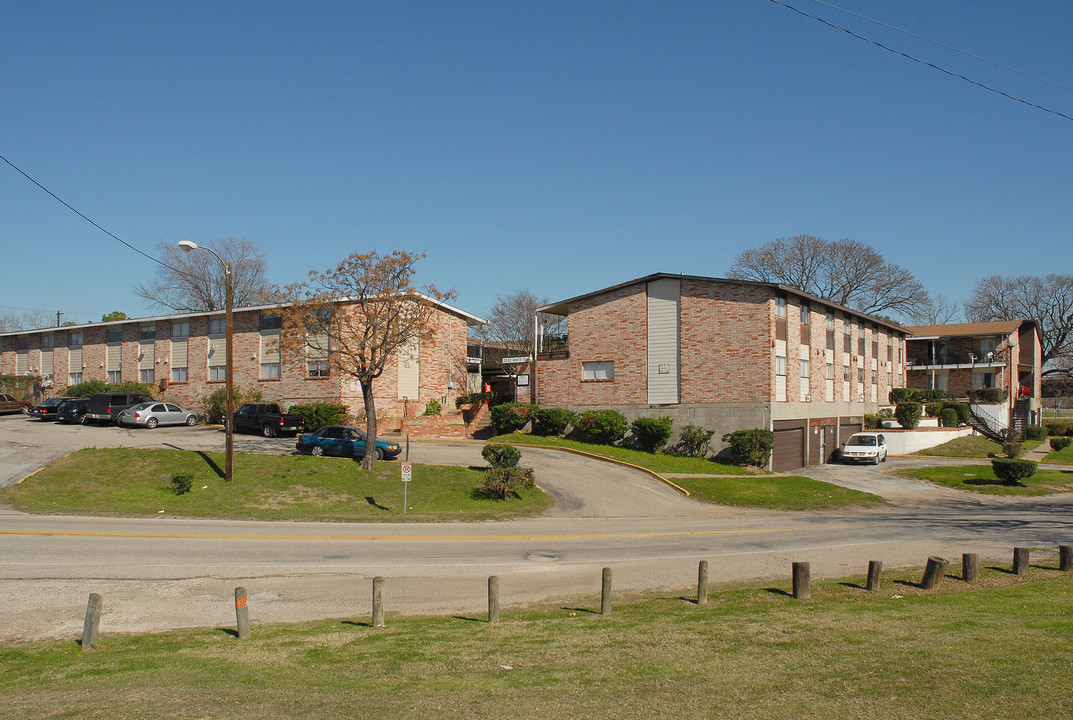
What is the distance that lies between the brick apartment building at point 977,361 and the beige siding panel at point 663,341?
118ft

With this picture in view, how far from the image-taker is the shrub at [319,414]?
4066cm

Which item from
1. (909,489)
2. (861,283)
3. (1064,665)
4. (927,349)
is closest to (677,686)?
(1064,665)

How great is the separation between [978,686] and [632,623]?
5.15 m

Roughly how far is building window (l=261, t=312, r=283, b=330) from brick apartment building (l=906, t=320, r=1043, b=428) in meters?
51.9

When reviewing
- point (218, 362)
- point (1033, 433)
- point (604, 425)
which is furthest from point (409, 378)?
point (1033, 433)

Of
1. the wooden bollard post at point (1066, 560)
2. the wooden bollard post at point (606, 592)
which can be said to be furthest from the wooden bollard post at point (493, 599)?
the wooden bollard post at point (1066, 560)

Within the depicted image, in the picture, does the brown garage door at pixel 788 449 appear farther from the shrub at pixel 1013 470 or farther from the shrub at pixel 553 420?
the shrub at pixel 553 420

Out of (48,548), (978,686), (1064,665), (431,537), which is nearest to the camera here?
(978,686)

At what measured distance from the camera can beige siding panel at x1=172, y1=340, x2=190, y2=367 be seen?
170ft

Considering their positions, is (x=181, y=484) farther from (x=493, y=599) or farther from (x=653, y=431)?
(x=653, y=431)

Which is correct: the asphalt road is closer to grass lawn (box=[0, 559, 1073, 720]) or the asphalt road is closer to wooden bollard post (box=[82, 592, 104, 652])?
wooden bollard post (box=[82, 592, 104, 652])

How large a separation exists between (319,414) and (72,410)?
1731cm

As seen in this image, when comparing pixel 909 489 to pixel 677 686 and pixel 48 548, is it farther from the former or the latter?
pixel 48 548

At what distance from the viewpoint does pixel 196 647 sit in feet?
35.5
